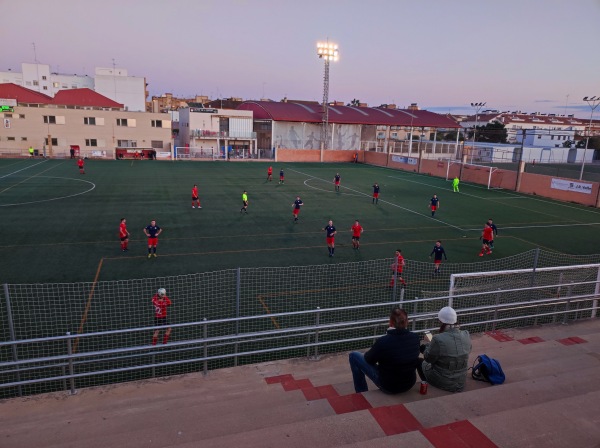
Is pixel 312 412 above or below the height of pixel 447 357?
below

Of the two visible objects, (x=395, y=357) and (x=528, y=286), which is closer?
(x=395, y=357)

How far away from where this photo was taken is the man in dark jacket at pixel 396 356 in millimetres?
6133

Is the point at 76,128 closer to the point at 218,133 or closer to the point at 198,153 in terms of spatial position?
the point at 198,153

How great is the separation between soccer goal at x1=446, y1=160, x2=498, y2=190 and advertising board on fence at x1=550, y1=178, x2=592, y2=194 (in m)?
6.78

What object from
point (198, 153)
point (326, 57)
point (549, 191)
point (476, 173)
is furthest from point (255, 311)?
point (326, 57)

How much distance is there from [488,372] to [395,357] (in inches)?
83.2

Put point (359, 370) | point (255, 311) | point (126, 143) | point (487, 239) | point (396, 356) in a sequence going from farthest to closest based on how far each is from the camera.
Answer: point (126, 143) → point (487, 239) → point (255, 311) → point (359, 370) → point (396, 356)

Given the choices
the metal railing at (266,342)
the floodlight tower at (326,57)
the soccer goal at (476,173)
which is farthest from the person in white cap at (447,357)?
the floodlight tower at (326,57)

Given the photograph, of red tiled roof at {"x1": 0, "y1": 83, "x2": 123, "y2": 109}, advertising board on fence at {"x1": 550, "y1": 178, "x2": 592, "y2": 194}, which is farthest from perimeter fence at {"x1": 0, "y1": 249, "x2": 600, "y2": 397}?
red tiled roof at {"x1": 0, "y1": 83, "x2": 123, "y2": 109}

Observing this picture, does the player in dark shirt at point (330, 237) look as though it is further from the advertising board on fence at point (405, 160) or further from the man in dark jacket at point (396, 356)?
the advertising board on fence at point (405, 160)

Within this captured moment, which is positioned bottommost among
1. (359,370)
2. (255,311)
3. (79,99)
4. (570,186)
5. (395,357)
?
(255,311)

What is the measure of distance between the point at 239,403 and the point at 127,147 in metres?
68.4

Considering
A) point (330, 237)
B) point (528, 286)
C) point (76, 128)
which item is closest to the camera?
point (528, 286)

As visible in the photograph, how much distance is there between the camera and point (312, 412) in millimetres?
6312
